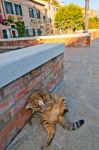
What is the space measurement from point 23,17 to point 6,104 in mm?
27414

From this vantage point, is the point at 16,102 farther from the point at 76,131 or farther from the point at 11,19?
the point at 11,19

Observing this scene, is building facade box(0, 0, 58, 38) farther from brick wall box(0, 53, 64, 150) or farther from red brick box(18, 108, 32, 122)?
red brick box(18, 108, 32, 122)

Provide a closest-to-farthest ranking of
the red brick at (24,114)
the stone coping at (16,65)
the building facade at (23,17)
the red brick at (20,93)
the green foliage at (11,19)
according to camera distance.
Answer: the stone coping at (16,65)
the red brick at (20,93)
the red brick at (24,114)
the building facade at (23,17)
the green foliage at (11,19)

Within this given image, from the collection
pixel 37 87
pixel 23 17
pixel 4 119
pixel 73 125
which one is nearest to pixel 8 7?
pixel 23 17

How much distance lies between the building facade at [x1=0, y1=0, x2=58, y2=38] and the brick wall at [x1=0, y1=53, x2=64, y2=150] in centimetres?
1967

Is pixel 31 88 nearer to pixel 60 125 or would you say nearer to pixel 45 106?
pixel 45 106

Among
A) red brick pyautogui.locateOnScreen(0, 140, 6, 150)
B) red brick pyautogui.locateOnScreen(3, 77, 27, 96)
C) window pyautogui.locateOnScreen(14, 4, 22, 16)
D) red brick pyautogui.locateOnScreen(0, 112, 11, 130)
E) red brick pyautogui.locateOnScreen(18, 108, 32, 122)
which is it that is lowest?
red brick pyautogui.locateOnScreen(0, 140, 6, 150)

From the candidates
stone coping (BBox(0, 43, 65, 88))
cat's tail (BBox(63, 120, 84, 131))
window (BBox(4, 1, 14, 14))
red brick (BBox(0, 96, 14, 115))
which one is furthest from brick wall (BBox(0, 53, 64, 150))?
window (BBox(4, 1, 14, 14))

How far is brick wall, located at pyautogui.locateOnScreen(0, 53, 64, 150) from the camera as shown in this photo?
196 cm

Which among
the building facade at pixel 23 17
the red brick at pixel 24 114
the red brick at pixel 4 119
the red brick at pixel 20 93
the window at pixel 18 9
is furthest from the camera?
the window at pixel 18 9

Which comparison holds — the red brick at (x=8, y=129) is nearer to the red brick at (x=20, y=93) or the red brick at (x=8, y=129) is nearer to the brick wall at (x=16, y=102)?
the brick wall at (x=16, y=102)

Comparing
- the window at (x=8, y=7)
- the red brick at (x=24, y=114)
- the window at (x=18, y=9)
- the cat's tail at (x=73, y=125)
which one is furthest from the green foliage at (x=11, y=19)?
the cat's tail at (x=73, y=125)

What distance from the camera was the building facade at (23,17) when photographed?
22.3 metres

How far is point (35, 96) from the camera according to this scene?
8.12 feet
